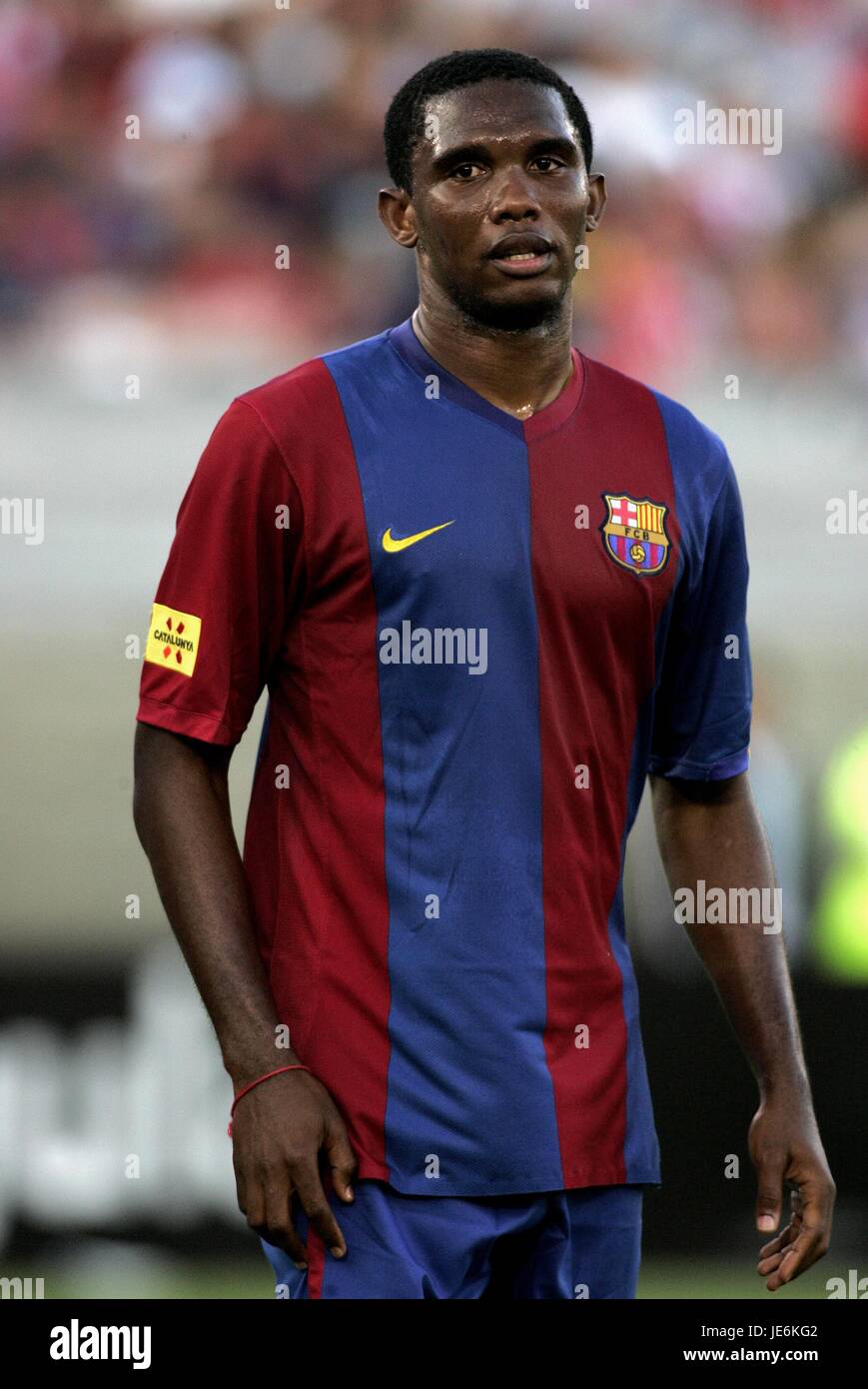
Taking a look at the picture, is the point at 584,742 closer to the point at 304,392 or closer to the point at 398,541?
the point at 398,541

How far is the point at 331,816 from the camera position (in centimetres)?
196

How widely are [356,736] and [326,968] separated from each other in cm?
24

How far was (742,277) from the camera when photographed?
4223 mm

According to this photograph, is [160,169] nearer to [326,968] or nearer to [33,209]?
[33,209]

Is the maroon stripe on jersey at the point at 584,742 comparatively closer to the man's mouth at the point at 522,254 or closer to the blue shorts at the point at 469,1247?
the blue shorts at the point at 469,1247

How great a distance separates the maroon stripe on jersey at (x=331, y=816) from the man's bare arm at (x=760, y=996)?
49cm

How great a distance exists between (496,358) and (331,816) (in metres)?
0.55

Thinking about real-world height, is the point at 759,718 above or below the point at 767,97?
below

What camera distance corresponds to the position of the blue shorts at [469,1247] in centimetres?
189

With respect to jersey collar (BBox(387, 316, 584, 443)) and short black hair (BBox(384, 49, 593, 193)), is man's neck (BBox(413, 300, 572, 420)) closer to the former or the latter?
jersey collar (BBox(387, 316, 584, 443))

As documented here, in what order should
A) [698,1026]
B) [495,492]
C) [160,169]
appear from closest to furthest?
[495,492] → [698,1026] → [160,169]

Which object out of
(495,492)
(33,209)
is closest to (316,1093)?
(495,492)

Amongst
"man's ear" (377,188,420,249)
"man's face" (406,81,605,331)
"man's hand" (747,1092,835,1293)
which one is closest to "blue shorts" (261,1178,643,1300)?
"man's hand" (747,1092,835,1293)

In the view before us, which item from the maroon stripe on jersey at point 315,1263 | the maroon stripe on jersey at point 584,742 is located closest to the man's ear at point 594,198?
the maroon stripe on jersey at point 584,742
